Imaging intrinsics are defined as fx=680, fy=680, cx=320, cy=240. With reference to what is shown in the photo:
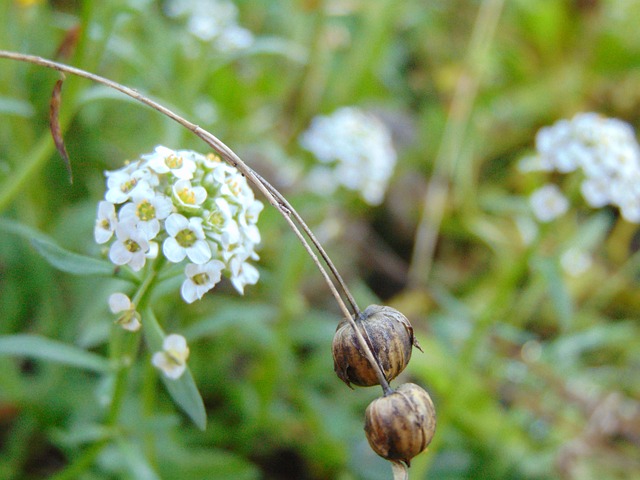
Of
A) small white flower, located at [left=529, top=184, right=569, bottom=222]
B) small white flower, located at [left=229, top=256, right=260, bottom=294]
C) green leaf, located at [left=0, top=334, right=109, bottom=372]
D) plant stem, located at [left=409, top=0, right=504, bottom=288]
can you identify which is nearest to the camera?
small white flower, located at [left=229, top=256, right=260, bottom=294]

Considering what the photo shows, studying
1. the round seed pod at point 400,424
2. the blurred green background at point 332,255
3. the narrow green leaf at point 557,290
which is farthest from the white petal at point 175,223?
the narrow green leaf at point 557,290

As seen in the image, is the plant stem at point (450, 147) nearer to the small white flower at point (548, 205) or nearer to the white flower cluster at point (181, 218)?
the small white flower at point (548, 205)

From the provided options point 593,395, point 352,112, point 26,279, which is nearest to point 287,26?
point 352,112

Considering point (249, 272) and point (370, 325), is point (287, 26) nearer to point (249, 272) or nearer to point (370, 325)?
point (249, 272)

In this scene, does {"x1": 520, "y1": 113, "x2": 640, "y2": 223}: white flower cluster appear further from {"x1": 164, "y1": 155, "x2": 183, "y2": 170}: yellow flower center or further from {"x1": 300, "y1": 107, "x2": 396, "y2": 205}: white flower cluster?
{"x1": 164, "y1": 155, "x2": 183, "y2": 170}: yellow flower center

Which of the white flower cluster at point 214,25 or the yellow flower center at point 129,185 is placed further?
the white flower cluster at point 214,25

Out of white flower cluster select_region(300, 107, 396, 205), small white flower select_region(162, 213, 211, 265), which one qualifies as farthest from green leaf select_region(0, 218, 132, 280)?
white flower cluster select_region(300, 107, 396, 205)

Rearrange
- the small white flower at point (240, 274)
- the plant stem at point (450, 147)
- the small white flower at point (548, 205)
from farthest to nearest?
the plant stem at point (450, 147)
the small white flower at point (548, 205)
the small white flower at point (240, 274)
